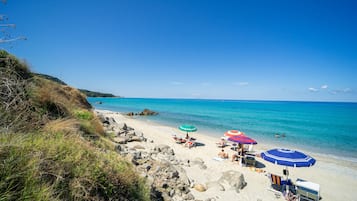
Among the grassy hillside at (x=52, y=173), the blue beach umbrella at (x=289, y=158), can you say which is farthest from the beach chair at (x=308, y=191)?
the grassy hillside at (x=52, y=173)

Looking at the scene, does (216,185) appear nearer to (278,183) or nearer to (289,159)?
(278,183)

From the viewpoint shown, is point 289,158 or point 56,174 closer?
point 56,174

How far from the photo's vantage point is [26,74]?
562 cm

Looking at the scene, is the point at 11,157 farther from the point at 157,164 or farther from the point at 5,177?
the point at 157,164

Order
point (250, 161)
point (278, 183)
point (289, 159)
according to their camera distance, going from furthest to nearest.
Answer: point (250, 161)
point (278, 183)
point (289, 159)

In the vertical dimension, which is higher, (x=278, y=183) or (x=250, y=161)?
(x=278, y=183)

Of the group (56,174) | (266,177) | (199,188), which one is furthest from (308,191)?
(56,174)

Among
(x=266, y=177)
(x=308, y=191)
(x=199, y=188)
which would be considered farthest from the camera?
(x=266, y=177)

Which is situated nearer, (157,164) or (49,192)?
(49,192)

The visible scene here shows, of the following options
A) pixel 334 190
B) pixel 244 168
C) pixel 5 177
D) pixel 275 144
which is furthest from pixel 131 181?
pixel 275 144

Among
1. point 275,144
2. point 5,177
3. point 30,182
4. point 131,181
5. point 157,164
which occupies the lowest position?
point 275,144

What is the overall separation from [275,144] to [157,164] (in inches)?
536

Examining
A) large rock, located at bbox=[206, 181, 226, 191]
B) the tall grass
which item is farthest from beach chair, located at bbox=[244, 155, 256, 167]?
the tall grass

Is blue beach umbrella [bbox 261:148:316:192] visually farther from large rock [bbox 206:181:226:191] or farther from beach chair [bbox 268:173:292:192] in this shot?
large rock [bbox 206:181:226:191]
